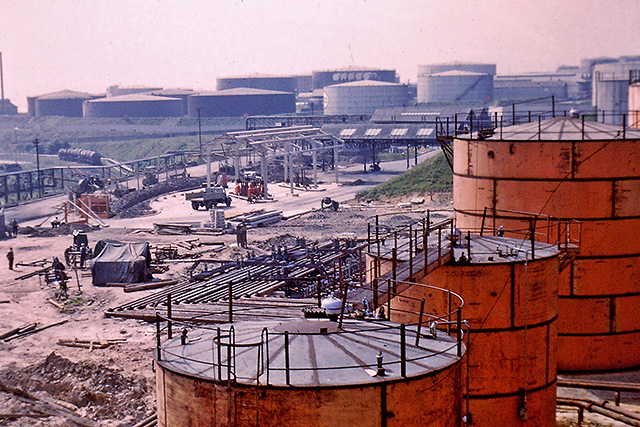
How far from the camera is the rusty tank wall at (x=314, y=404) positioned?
34.6 ft

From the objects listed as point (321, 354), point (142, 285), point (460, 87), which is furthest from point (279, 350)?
point (460, 87)

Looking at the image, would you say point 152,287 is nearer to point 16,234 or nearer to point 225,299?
point 225,299

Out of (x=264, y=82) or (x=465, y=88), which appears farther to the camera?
(x=264, y=82)

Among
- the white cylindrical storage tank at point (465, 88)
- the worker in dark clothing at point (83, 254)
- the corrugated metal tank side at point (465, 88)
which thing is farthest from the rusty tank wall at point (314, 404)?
the corrugated metal tank side at point (465, 88)

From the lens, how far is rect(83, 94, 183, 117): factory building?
142 meters

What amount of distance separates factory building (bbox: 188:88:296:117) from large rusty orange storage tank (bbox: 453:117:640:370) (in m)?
116

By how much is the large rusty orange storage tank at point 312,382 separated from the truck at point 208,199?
45.2 metres

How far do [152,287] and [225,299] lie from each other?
17.0 feet

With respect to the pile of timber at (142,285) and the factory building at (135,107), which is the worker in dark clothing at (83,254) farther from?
the factory building at (135,107)

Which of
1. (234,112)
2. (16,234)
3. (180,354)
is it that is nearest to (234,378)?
(180,354)

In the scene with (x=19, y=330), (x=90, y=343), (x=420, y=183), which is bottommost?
(x=19, y=330)

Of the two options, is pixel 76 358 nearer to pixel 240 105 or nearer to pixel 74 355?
pixel 74 355

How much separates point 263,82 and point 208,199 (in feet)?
381

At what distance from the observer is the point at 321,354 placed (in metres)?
11.5
